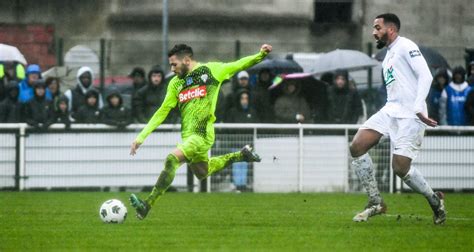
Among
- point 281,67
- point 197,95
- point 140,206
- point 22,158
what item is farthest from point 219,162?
point 281,67

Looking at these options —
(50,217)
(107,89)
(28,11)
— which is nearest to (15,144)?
(107,89)

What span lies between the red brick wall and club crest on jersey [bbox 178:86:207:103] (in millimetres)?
11855

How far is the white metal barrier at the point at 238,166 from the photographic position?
23188 mm

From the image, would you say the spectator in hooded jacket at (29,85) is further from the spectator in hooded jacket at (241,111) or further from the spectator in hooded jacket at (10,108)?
the spectator in hooded jacket at (241,111)

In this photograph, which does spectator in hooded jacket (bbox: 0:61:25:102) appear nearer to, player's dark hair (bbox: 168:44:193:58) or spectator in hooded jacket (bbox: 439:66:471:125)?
spectator in hooded jacket (bbox: 439:66:471:125)

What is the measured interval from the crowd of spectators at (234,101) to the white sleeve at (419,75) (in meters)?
8.82

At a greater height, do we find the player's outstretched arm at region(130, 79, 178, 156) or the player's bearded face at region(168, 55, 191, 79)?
the player's bearded face at region(168, 55, 191, 79)

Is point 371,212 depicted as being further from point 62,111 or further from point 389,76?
point 62,111

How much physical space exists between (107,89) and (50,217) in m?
9.73

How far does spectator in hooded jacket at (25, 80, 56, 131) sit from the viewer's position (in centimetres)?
2317

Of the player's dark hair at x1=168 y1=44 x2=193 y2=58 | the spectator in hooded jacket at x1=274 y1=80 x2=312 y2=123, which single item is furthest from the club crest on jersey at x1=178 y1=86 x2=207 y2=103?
the spectator in hooded jacket at x1=274 y1=80 x2=312 y2=123

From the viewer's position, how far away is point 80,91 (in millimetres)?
24516

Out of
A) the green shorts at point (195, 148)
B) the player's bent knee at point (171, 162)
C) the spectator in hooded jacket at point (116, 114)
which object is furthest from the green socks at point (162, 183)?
the spectator in hooded jacket at point (116, 114)

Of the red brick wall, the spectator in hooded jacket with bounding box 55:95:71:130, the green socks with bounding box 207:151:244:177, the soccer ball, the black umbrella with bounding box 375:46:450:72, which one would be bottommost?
the soccer ball
